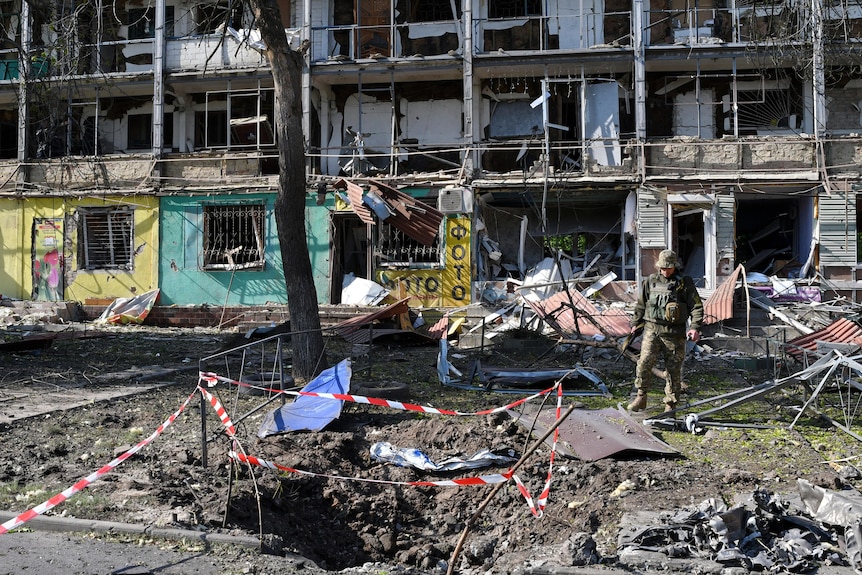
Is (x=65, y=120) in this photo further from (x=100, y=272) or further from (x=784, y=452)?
(x=784, y=452)

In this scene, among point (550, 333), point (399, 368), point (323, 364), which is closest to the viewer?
point (323, 364)

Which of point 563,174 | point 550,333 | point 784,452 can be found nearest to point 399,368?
point 550,333

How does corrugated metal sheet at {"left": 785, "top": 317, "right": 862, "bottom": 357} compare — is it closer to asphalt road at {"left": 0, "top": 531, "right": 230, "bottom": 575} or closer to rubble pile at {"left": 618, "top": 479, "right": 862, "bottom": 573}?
rubble pile at {"left": 618, "top": 479, "right": 862, "bottom": 573}

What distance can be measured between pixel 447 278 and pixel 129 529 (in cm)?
1555

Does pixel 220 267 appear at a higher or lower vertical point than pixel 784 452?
higher

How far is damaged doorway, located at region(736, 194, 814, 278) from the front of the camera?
63.6ft

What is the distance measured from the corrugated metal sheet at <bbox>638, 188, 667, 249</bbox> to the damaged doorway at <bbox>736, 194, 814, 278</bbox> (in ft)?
6.59

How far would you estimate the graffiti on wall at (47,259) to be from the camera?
72.3 feet

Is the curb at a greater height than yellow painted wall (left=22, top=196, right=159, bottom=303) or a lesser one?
lesser

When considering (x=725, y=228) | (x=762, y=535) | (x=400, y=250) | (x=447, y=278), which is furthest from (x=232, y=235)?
(x=762, y=535)

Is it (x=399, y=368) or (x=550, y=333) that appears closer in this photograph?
(x=399, y=368)

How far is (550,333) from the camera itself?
1516 cm

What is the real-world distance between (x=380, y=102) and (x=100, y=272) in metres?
9.18

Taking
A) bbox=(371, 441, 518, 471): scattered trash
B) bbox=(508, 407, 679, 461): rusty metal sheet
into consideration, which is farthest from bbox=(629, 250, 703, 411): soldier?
bbox=(371, 441, 518, 471): scattered trash
